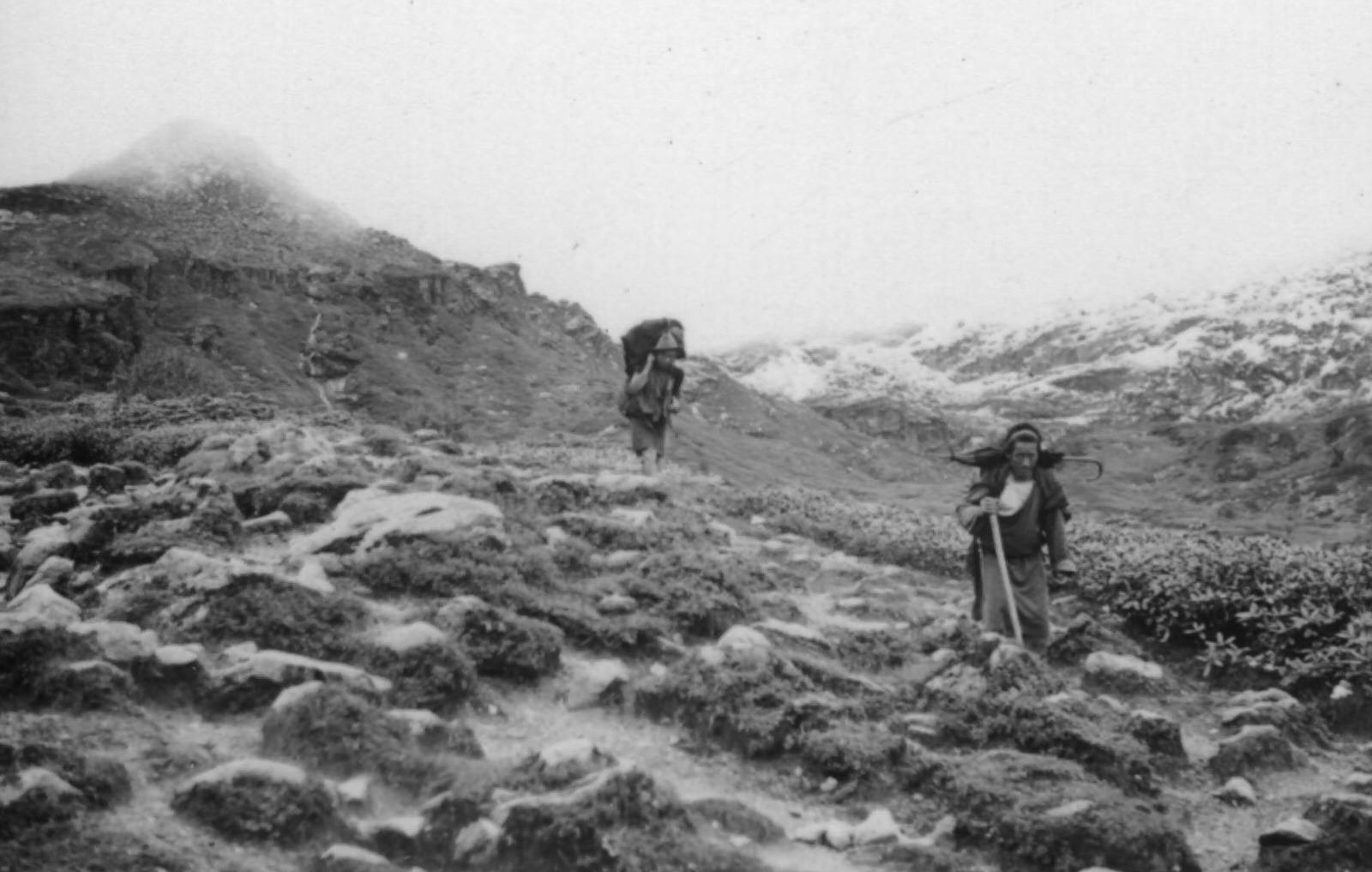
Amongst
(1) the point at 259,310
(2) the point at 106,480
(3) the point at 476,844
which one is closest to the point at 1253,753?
(3) the point at 476,844

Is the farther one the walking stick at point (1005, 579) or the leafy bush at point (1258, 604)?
the walking stick at point (1005, 579)

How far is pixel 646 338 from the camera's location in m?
18.4

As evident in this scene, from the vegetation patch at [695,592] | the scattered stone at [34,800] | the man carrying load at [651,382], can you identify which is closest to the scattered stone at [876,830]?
the vegetation patch at [695,592]

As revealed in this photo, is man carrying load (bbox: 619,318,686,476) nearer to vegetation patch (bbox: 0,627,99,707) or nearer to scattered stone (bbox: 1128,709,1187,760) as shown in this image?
scattered stone (bbox: 1128,709,1187,760)

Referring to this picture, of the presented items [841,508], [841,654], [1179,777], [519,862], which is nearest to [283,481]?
[841,654]

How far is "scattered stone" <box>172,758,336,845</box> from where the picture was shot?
4.75 metres

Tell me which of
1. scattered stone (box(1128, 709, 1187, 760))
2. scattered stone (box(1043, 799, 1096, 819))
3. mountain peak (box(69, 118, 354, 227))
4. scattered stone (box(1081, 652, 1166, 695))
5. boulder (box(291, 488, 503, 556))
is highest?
mountain peak (box(69, 118, 354, 227))

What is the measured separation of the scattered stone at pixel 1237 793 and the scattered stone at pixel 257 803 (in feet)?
Result: 20.8

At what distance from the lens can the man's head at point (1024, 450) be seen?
36.1ft

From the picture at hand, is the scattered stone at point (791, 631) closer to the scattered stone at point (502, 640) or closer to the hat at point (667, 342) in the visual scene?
the scattered stone at point (502, 640)

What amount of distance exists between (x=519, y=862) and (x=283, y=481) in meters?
8.01

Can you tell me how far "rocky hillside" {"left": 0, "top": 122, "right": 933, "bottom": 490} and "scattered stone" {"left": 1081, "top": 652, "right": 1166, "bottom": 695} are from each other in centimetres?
7193

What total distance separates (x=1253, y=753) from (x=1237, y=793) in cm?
79

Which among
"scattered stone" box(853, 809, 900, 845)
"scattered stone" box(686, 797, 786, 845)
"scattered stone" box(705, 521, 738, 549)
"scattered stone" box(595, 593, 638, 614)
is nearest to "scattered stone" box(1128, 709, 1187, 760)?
"scattered stone" box(853, 809, 900, 845)
